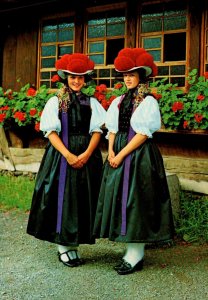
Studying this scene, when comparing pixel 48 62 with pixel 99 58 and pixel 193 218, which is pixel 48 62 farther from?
pixel 193 218

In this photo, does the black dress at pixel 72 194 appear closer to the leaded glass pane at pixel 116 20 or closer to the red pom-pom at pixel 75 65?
the red pom-pom at pixel 75 65

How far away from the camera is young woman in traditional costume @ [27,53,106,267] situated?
154 inches

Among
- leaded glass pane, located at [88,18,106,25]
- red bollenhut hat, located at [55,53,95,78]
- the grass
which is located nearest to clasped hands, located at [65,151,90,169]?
red bollenhut hat, located at [55,53,95,78]

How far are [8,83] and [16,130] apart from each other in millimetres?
928

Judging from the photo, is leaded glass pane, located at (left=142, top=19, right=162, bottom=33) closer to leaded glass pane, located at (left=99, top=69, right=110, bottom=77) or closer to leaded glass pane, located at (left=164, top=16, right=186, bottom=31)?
leaded glass pane, located at (left=164, top=16, right=186, bottom=31)

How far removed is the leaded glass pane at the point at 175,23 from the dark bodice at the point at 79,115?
2846mm

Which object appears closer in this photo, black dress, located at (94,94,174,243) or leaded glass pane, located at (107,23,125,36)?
black dress, located at (94,94,174,243)

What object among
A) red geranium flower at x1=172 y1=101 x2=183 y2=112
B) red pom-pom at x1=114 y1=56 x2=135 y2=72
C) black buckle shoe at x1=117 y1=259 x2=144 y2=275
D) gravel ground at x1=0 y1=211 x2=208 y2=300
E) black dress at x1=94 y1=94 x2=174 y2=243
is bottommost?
gravel ground at x1=0 y1=211 x2=208 y2=300

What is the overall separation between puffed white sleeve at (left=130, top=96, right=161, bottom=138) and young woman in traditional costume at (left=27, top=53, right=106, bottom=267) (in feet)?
1.39

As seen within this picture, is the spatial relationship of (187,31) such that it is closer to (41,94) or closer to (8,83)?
(41,94)

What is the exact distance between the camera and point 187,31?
20.4 feet

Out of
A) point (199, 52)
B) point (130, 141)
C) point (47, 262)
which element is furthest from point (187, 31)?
point (47, 262)

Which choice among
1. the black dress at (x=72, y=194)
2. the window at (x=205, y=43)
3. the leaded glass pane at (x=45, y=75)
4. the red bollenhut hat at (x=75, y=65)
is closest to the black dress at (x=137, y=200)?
the black dress at (x=72, y=194)

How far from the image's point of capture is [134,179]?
12.2 ft
